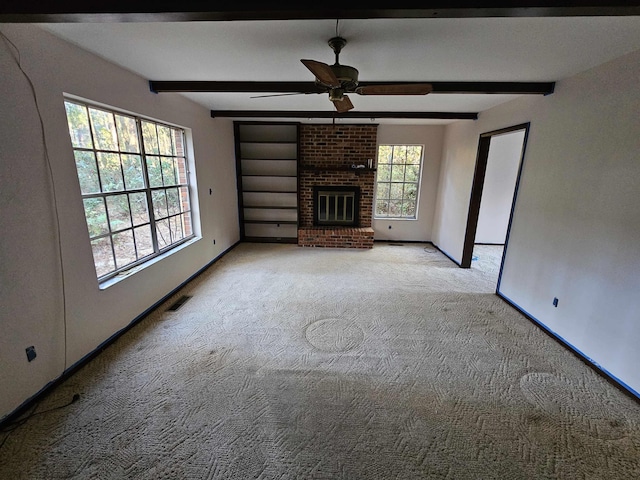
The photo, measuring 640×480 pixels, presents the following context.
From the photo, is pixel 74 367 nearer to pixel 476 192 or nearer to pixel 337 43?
pixel 337 43

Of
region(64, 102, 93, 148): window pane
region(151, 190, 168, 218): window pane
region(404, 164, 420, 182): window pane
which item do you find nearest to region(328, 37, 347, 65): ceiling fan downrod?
region(64, 102, 93, 148): window pane

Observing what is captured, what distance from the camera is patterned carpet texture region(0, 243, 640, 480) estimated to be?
1561 millimetres

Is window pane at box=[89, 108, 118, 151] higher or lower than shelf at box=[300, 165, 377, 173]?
higher

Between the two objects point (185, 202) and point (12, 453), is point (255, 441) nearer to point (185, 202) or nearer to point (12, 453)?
point (12, 453)

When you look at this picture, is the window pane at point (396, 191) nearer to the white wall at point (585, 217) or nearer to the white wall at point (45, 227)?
the white wall at point (585, 217)

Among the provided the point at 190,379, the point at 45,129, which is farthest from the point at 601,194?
the point at 45,129

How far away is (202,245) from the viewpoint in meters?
4.39

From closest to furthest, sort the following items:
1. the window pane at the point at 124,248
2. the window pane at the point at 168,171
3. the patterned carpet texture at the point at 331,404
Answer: the patterned carpet texture at the point at 331,404
the window pane at the point at 124,248
the window pane at the point at 168,171

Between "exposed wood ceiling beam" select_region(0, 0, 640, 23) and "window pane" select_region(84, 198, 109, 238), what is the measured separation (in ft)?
4.33

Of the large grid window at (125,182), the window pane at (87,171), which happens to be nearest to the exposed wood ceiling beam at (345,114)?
the large grid window at (125,182)

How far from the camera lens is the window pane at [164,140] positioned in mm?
3420

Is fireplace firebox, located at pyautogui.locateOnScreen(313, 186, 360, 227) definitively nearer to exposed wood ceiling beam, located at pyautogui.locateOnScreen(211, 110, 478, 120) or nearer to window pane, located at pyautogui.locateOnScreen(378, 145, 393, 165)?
window pane, located at pyautogui.locateOnScreen(378, 145, 393, 165)

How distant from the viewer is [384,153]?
19.9 feet

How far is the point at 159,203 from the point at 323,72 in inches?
102
